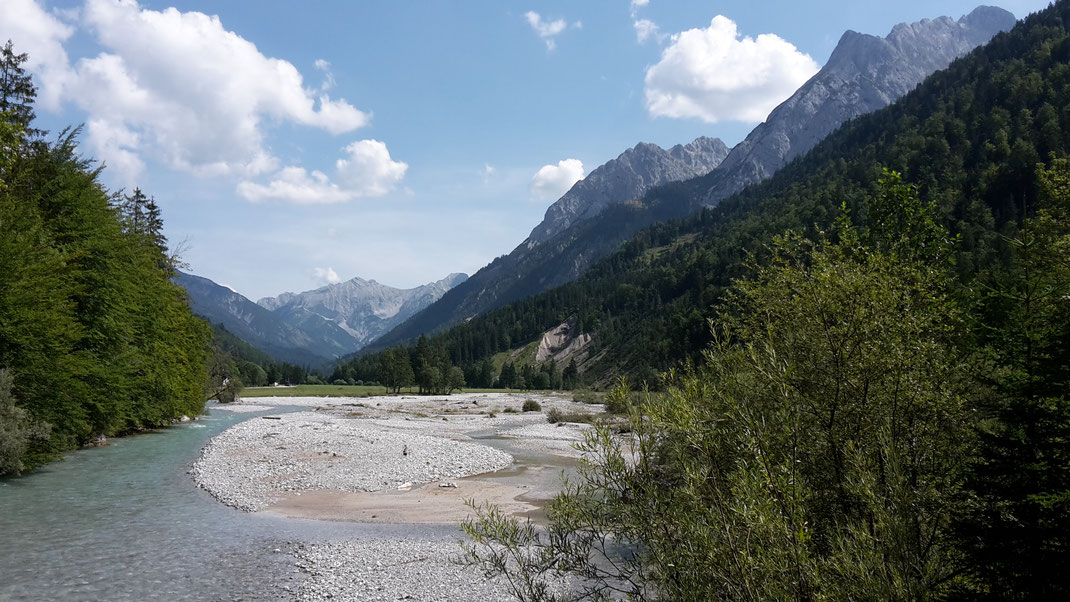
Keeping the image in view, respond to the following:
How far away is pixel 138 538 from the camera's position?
60.3ft

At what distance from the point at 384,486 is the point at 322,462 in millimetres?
7663

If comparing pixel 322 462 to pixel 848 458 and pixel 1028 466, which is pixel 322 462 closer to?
pixel 848 458

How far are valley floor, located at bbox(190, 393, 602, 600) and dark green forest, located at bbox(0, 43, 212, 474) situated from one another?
7.18m

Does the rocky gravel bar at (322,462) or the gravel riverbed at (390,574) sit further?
the rocky gravel bar at (322,462)

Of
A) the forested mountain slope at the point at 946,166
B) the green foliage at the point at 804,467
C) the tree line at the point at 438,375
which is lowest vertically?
the tree line at the point at 438,375

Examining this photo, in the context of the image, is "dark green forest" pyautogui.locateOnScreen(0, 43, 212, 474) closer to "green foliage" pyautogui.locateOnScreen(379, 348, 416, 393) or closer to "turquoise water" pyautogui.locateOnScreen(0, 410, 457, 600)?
"turquoise water" pyautogui.locateOnScreen(0, 410, 457, 600)

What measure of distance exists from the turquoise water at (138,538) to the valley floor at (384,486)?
1102 millimetres

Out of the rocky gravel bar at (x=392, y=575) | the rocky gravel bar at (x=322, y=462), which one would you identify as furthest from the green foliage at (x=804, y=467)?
the rocky gravel bar at (x=322, y=462)

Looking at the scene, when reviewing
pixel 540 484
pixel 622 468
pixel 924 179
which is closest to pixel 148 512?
pixel 540 484

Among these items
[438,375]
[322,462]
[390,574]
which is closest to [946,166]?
[438,375]

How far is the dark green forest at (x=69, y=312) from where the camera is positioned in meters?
26.3

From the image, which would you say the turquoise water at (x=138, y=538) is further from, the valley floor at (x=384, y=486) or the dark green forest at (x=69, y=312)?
the dark green forest at (x=69, y=312)

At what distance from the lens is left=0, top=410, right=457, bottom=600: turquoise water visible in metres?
14.4

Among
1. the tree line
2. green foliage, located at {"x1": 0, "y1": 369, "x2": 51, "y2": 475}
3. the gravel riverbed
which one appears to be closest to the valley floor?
the gravel riverbed
